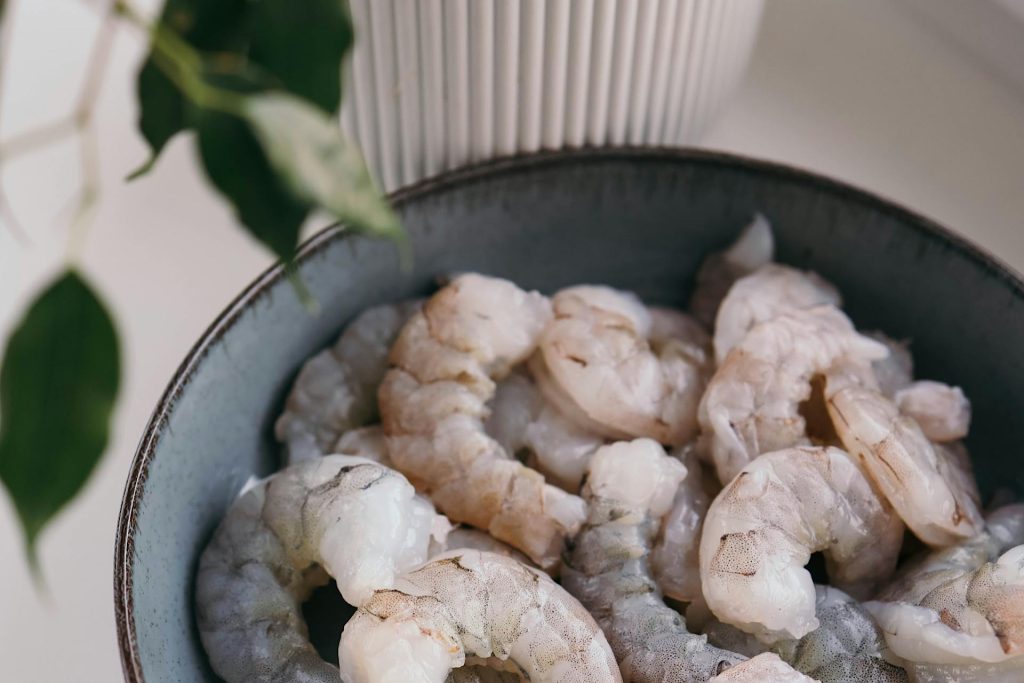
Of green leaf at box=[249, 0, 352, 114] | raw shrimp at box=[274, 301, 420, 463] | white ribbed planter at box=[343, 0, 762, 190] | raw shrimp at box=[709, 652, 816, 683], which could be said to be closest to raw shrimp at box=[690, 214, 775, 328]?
white ribbed planter at box=[343, 0, 762, 190]

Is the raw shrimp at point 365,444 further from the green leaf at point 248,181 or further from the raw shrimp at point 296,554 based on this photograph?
the green leaf at point 248,181

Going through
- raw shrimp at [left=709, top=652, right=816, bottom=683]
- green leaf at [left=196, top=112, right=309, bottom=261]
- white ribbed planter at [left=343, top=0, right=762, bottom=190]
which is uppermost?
green leaf at [left=196, top=112, right=309, bottom=261]

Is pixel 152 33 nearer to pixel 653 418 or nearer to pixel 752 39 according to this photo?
pixel 653 418

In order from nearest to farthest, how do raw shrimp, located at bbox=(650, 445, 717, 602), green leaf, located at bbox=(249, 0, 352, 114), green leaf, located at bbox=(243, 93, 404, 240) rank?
1. green leaf, located at bbox=(243, 93, 404, 240)
2. green leaf, located at bbox=(249, 0, 352, 114)
3. raw shrimp, located at bbox=(650, 445, 717, 602)

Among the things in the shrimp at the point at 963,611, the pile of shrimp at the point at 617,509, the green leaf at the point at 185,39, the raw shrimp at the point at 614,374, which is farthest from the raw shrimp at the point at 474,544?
the green leaf at the point at 185,39

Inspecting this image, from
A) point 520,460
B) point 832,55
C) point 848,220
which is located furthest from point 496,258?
point 832,55

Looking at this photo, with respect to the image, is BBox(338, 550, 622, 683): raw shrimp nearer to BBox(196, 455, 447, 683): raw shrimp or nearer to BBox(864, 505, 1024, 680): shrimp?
BBox(196, 455, 447, 683): raw shrimp
